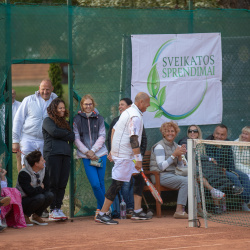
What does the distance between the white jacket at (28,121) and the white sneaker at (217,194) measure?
2.79m

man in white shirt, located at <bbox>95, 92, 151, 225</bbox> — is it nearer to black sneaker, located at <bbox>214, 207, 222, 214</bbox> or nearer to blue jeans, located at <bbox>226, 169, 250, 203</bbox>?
black sneaker, located at <bbox>214, 207, 222, 214</bbox>

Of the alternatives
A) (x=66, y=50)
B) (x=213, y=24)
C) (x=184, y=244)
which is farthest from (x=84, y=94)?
(x=184, y=244)

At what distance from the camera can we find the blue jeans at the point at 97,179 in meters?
10.5

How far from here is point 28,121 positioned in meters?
10.5

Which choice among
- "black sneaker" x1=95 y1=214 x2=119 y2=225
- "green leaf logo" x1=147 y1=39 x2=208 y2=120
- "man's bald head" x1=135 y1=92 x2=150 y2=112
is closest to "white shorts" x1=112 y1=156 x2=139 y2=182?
"black sneaker" x1=95 y1=214 x2=119 y2=225

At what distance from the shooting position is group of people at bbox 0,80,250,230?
9.90 meters

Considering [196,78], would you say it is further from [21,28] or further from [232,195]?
[21,28]

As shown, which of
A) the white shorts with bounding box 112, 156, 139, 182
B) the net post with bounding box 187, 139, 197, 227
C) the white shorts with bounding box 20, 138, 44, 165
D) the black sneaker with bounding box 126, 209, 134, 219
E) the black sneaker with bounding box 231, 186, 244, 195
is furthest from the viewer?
the black sneaker with bounding box 231, 186, 244, 195

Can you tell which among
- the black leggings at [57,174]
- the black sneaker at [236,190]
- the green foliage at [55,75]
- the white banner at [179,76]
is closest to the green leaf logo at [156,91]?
the white banner at [179,76]

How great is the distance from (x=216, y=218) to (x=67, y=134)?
8.39ft

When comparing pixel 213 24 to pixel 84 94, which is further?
pixel 213 24

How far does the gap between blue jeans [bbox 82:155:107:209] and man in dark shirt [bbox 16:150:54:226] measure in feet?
2.54

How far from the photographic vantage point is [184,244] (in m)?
8.25

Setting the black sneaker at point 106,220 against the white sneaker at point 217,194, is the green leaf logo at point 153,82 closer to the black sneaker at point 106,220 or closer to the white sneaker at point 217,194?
the white sneaker at point 217,194
